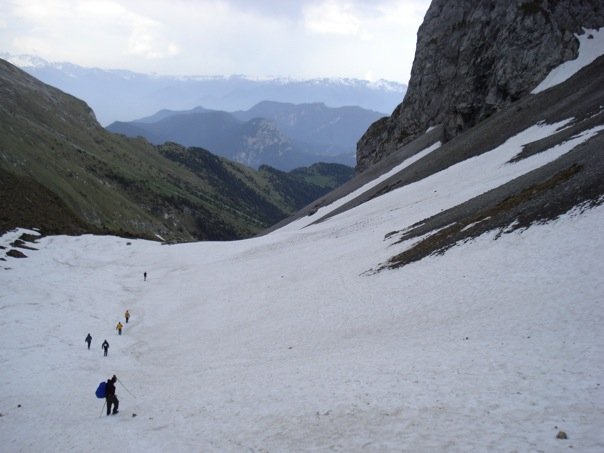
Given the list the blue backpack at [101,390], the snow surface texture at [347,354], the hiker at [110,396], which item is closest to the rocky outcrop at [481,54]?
the snow surface texture at [347,354]

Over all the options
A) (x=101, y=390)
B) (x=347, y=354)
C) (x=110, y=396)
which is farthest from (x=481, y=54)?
(x=101, y=390)

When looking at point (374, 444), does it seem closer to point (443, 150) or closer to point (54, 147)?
point (443, 150)

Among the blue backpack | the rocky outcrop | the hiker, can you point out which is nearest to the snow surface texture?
the hiker

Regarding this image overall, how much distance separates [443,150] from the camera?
7531cm

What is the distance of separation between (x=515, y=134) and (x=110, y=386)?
2219 inches

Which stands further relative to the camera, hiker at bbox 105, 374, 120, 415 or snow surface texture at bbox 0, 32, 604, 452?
hiker at bbox 105, 374, 120, 415

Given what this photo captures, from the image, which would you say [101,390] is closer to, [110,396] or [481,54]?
[110,396]

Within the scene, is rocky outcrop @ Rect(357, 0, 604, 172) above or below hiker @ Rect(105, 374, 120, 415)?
above

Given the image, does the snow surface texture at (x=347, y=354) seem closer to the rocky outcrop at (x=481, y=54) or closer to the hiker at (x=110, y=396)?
the hiker at (x=110, y=396)

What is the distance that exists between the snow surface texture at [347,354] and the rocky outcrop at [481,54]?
41.3m

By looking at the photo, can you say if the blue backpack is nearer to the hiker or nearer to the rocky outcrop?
the hiker

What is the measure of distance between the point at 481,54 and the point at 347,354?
85084 millimetres

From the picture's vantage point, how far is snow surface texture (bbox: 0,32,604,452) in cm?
1381

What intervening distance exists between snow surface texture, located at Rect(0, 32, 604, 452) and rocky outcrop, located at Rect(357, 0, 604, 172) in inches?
1626
